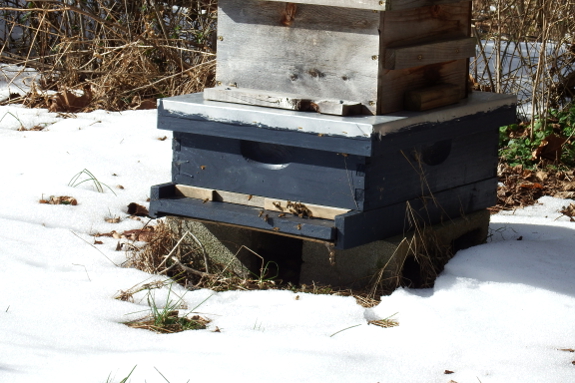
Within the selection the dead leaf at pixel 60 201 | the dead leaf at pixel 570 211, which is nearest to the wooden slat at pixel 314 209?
the dead leaf at pixel 60 201

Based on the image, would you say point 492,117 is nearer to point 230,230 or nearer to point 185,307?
point 230,230

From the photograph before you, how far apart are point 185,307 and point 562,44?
4.18 metres

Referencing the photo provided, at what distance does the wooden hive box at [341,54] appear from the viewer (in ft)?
11.5

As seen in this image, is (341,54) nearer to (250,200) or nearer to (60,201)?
(250,200)

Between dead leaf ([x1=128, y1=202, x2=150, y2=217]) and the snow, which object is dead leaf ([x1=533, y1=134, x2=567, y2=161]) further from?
dead leaf ([x1=128, y1=202, x2=150, y2=217])

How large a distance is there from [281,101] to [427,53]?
0.65 m

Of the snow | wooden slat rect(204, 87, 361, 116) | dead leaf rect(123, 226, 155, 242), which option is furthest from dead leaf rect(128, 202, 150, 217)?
wooden slat rect(204, 87, 361, 116)

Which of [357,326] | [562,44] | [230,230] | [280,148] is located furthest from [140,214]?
[562,44]

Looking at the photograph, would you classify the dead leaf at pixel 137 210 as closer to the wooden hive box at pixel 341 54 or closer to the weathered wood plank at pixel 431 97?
the wooden hive box at pixel 341 54

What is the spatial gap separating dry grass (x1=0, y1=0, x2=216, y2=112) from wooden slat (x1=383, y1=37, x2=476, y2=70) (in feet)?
9.46

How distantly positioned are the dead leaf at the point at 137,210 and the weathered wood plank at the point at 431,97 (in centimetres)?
167

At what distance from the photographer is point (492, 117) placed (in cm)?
401

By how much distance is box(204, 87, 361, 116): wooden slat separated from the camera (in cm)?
352

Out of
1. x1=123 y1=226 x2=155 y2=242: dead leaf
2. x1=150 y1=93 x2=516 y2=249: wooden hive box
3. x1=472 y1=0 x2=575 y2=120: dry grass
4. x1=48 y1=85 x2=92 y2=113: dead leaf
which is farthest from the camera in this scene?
x1=48 y1=85 x2=92 y2=113: dead leaf
